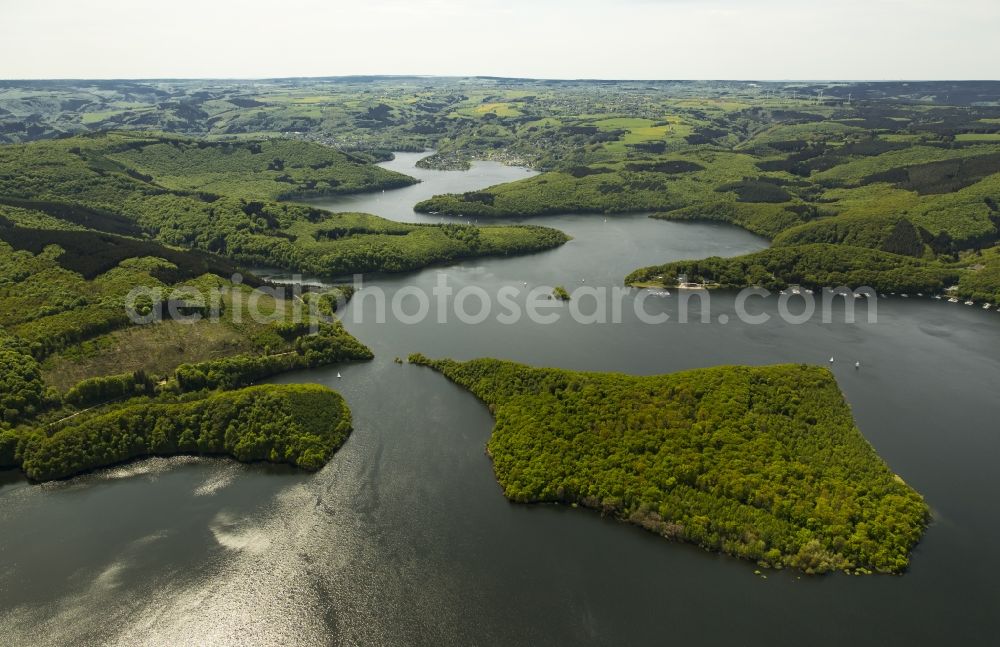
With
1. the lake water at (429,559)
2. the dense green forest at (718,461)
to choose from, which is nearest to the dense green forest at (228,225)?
the lake water at (429,559)

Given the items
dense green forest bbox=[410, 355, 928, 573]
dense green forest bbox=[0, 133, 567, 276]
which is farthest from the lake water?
dense green forest bbox=[0, 133, 567, 276]

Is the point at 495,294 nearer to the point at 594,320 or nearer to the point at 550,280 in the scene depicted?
the point at 550,280

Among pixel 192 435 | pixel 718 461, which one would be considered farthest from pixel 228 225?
pixel 718 461

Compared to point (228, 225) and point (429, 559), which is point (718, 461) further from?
point (228, 225)

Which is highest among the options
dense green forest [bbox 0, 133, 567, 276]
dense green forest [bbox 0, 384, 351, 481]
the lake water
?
dense green forest [bbox 0, 133, 567, 276]

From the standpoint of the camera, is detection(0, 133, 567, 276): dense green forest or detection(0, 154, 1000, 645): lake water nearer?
detection(0, 154, 1000, 645): lake water

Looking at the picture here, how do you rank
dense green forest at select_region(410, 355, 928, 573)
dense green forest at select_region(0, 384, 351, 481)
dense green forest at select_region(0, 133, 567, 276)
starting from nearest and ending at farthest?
1. dense green forest at select_region(410, 355, 928, 573)
2. dense green forest at select_region(0, 384, 351, 481)
3. dense green forest at select_region(0, 133, 567, 276)

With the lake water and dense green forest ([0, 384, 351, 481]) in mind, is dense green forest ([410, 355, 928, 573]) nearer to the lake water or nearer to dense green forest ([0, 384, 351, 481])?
the lake water
